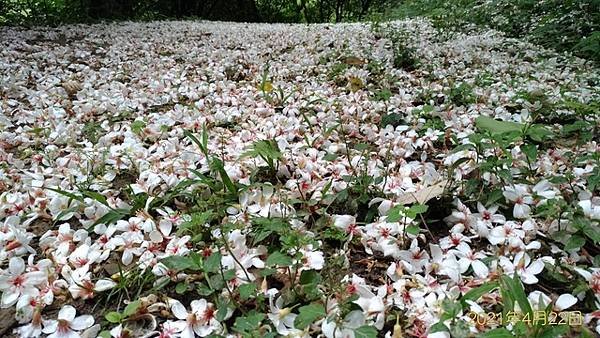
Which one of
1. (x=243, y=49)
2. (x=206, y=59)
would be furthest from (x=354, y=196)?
(x=243, y=49)

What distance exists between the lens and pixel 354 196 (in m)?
1.87

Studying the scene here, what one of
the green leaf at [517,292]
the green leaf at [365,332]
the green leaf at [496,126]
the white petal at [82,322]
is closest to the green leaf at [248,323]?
the green leaf at [365,332]

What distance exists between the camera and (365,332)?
1.15m

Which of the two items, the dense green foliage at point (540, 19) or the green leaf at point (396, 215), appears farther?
the dense green foliage at point (540, 19)

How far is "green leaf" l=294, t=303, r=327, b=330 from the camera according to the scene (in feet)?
3.92

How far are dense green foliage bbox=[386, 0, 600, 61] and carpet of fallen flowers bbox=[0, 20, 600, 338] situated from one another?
1.32m

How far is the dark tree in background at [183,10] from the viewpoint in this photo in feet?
25.5

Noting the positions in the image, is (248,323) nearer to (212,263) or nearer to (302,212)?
(212,263)

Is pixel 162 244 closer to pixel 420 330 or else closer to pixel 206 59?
pixel 420 330

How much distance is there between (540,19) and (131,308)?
559cm

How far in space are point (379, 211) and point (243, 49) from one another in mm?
4086

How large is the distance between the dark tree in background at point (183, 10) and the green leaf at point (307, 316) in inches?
297

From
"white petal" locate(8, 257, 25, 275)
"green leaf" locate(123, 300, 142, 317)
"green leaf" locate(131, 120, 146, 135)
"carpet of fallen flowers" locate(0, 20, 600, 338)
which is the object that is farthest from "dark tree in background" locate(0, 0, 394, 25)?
"green leaf" locate(123, 300, 142, 317)

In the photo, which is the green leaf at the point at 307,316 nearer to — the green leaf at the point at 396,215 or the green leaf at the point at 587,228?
the green leaf at the point at 396,215
